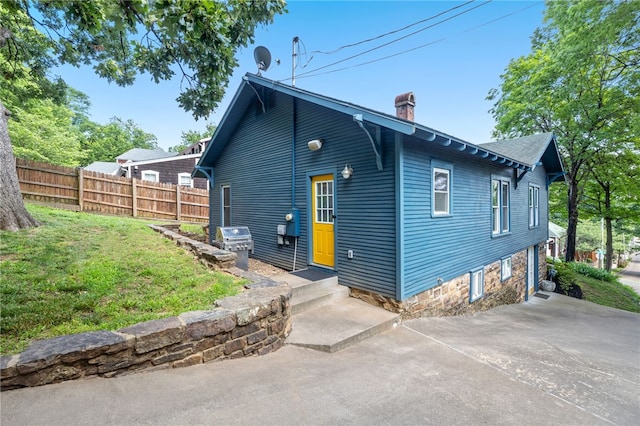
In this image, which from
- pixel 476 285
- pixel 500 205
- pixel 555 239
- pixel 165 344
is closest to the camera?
pixel 165 344

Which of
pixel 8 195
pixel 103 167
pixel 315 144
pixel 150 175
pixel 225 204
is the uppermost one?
pixel 103 167

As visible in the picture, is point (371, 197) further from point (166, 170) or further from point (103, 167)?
point (103, 167)

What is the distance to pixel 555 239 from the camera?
24.1 m

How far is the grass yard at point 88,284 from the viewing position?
2770 millimetres

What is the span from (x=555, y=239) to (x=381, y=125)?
1067 inches

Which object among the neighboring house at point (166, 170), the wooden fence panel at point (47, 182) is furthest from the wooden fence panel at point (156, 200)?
the neighboring house at point (166, 170)

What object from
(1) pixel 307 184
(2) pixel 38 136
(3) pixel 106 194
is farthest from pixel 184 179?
(1) pixel 307 184

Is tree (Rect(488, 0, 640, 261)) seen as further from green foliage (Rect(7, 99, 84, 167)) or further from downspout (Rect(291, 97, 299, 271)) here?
green foliage (Rect(7, 99, 84, 167))

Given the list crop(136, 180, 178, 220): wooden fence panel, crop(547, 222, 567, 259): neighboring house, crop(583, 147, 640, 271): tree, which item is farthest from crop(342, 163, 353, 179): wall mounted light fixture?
crop(547, 222, 567, 259): neighboring house

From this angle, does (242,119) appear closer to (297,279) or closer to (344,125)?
(344,125)

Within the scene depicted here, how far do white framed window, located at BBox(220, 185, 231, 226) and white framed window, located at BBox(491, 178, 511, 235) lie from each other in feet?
26.3

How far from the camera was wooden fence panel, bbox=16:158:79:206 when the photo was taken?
11.0m

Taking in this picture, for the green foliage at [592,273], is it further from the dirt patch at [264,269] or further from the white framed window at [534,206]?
the dirt patch at [264,269]

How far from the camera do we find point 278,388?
104 inches
